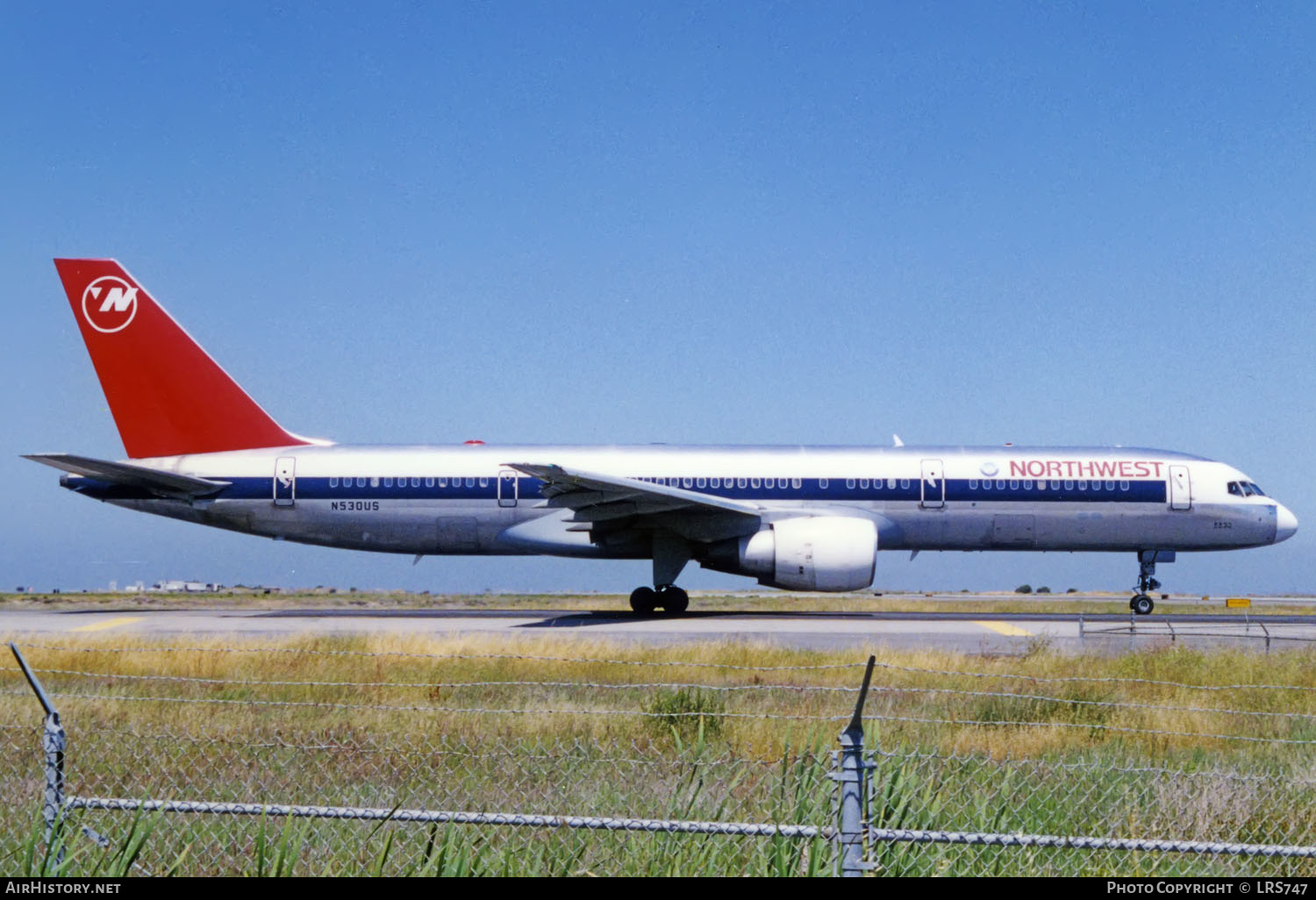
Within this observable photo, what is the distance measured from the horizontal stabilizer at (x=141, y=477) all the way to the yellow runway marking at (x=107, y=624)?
8.64 feet

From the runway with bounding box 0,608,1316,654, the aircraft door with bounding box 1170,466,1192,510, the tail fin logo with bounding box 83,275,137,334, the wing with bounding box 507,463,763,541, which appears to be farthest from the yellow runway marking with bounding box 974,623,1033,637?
the tail fin logo with bounding box 83,275,137,334

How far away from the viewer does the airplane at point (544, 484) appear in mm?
24062

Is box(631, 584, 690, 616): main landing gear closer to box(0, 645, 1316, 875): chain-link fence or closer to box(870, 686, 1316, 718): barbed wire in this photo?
box(0, 645, 1316, 875): chain-link fence

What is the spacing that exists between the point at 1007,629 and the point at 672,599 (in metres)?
6.99

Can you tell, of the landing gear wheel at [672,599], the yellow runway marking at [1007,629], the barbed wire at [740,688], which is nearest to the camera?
the barbed wire at [740,688]

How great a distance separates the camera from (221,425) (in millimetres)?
24922

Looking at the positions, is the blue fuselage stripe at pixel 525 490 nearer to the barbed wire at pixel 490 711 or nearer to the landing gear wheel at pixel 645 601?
the landing gear wheel at pixel 645 601

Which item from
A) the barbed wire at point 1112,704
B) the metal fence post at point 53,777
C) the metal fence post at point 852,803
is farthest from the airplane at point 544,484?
the metal fence post at point 852,803

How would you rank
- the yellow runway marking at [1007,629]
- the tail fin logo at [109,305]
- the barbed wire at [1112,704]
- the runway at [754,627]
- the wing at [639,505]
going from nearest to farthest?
the barbed wire at [1112,704]
the runway at [754,627]
the yellow runway marking at [1007,629]
the wing at [639,505]
the tail fin logo at [109,305]

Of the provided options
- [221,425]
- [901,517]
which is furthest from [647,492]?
[221,425]

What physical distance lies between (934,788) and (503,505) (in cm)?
1767
